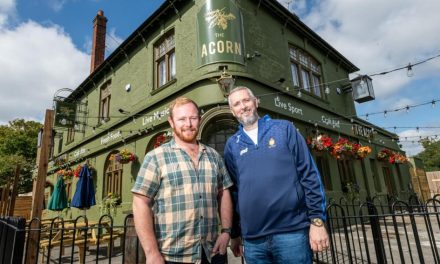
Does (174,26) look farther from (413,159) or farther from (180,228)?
(413,159)

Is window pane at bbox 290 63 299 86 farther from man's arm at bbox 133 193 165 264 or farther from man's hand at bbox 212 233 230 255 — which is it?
man's arm at bbox 133 193 165 264

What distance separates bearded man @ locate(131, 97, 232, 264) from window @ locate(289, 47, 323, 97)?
33.7 feet

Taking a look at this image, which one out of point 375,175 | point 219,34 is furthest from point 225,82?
point 375,175

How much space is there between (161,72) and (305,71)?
264 inches

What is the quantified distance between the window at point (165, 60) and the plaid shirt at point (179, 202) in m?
8.88

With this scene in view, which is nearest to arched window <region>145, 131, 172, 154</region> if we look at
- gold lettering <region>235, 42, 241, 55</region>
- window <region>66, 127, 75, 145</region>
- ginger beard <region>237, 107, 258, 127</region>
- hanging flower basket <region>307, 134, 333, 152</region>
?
gold lettering <region>235, 42, 241, 55</region>

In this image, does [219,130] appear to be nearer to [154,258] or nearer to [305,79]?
[305,79]

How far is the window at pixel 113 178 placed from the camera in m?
12.6

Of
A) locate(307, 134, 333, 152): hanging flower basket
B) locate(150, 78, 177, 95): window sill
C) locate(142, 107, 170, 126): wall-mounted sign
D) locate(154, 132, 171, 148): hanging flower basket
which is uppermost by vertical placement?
locate(150, 78, 177, 95): window sill

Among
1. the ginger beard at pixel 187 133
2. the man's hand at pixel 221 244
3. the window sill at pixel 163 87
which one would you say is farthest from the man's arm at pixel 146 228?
the window sill at pixel 163 87

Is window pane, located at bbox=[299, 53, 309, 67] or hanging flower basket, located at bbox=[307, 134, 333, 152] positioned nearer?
hanging flower basket, located at bbox=[307, 134, 333, 152]

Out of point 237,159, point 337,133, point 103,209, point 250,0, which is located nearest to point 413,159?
point 337,133

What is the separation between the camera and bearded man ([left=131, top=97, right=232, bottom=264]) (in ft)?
6.69

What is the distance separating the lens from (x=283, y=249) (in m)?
2.17
